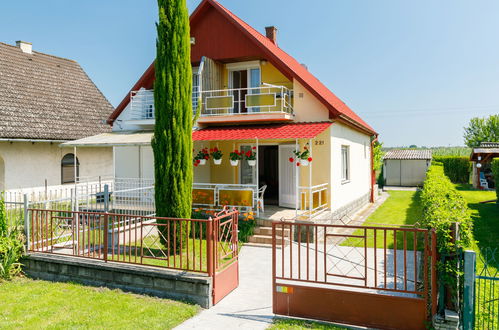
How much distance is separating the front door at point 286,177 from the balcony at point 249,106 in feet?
5.77

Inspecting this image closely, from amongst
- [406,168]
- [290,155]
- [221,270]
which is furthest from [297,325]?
[406,168]

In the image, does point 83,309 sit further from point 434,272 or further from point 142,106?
point 142,106

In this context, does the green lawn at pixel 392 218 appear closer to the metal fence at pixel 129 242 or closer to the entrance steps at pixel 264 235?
the entrance steps at pixel 264 235

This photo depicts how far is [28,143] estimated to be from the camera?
19578 mm

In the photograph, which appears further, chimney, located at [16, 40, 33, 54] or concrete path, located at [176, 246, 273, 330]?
chimney, located at [16, 40, 33, 54]

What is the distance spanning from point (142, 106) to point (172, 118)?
899cm

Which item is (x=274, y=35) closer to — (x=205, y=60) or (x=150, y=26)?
(x=205, y=60)

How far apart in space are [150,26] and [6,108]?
12.5 meters

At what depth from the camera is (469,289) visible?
595 centimetres

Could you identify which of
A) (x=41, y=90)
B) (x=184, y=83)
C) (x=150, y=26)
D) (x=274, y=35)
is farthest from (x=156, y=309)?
(x=41, y=90)

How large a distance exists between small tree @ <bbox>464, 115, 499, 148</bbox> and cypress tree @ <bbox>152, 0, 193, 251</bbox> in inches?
2819

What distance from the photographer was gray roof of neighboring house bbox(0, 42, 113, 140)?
19.5 meters

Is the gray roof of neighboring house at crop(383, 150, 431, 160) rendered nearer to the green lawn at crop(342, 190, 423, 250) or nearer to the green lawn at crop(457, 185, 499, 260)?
the green lawn at crop(342, 190, 423, 250)

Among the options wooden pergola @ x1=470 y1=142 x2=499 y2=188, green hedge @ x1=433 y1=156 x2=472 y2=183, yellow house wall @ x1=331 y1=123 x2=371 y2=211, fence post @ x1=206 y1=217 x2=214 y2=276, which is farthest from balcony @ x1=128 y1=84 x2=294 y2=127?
green hedge @ x1=433 y1=156 x2=472 y2=183
